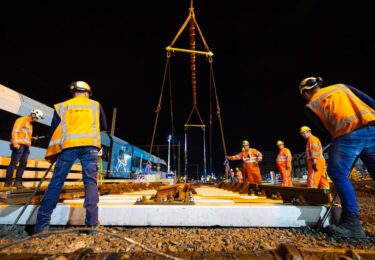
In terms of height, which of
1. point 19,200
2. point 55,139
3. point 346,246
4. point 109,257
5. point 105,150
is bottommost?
point 346,246

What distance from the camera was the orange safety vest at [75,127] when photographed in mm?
2191

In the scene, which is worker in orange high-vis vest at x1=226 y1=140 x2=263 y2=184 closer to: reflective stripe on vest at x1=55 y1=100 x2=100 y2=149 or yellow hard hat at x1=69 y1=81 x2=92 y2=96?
reflective stripe on vest at x1=55 y1=100 x2=100 y2=149

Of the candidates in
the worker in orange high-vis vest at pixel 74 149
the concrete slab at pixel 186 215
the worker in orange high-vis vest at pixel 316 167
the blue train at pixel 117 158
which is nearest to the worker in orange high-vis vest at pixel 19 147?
the concrete slab at pixel 186 215

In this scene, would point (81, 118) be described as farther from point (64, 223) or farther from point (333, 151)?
point (333, 151)

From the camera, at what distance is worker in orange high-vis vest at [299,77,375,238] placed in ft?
6.10

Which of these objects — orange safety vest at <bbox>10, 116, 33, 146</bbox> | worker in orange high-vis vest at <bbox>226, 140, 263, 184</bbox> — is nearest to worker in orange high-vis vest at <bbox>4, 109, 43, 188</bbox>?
orange safety vest at <bbox>10, 116, 33, 146</bbox>

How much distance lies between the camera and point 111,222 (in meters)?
2.24

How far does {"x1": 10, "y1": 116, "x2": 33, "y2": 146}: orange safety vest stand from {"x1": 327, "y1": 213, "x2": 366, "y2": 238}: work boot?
6009 mm

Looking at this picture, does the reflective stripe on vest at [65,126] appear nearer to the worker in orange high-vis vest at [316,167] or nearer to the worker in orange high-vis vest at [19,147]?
the worker in orange high-vis vest at [19,147]

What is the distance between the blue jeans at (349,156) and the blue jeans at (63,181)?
8.22 ft

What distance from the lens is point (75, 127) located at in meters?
2.25

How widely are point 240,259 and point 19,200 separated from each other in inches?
109


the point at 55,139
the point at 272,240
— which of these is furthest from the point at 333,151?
the point at 55,139

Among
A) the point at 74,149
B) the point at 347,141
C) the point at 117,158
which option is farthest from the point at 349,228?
the point at 117,158
